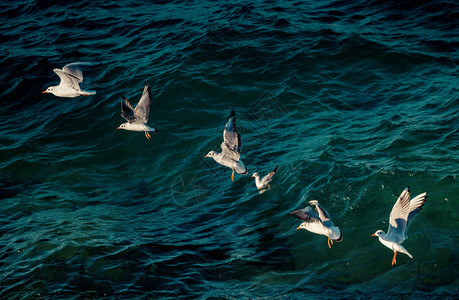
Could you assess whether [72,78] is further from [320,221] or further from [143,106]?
[320,221]

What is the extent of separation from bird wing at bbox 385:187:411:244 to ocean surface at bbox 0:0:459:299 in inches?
22.4

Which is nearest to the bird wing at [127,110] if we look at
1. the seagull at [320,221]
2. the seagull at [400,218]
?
the seagull at [320,221]

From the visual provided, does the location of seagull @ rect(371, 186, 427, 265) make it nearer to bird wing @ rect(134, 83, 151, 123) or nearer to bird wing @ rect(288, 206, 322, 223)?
bird wing @ rect(288, 206, 322, 223)

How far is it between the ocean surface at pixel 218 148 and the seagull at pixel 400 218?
512 mm

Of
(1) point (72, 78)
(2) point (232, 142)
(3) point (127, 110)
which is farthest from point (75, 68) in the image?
(2) point (232, 142)

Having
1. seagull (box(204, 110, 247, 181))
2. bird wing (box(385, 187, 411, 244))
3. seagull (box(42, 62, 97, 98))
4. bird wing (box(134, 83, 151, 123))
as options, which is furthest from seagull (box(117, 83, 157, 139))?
bird wing (box(385, 187, 411, 244))

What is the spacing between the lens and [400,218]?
326 inches

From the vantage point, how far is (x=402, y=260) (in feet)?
27.8

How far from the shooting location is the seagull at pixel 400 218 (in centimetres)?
807

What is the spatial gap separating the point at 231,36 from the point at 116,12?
5.72 meters

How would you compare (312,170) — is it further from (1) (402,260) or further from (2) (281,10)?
(2) (281,10)

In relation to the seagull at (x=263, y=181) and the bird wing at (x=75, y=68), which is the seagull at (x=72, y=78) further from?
the seagull at (x=263, y=181)

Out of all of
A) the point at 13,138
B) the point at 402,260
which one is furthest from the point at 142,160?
the point at 402,260

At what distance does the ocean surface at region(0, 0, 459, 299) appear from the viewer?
28.4 ft
